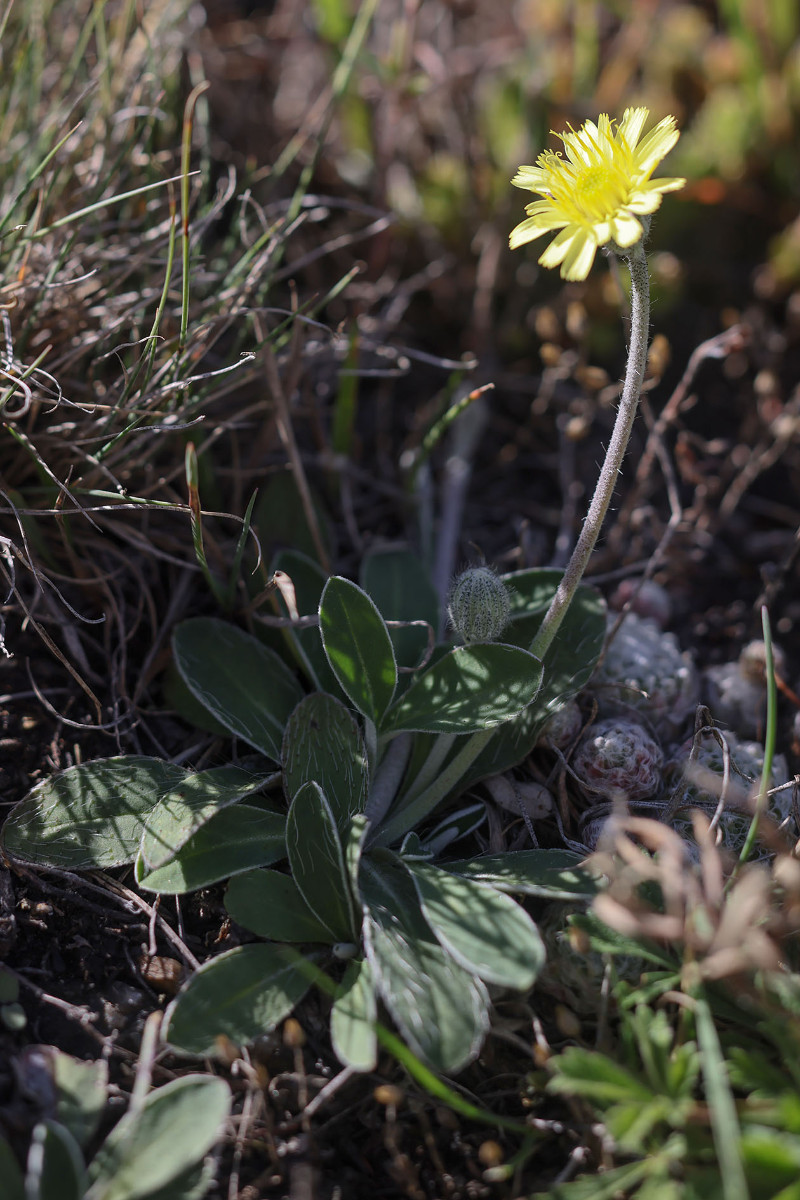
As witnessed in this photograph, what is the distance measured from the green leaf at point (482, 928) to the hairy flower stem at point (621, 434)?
15.3 inches

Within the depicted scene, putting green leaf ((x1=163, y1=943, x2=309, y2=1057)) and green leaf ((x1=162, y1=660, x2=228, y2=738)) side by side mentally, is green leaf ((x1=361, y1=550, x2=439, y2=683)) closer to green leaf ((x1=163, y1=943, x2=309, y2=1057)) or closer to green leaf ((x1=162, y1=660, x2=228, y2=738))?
green leaf ((x1=162, y1=660, x2=228, y2=738))

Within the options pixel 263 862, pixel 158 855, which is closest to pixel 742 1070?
pixel 263 862

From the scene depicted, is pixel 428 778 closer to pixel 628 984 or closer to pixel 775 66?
pixel 628 984

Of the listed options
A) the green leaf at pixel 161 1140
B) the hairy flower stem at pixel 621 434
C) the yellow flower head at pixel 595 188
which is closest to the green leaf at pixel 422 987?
the green leaf at pixel 161 1140

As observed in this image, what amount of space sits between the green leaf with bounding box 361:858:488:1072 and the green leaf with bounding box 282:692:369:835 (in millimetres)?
169

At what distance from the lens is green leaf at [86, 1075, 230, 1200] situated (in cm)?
112

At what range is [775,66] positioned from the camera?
2.44 meters

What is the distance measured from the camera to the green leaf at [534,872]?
132cm

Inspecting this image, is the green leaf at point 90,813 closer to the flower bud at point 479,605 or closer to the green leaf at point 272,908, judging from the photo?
the green leaf at point 272,908

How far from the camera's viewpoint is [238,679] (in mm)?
1677

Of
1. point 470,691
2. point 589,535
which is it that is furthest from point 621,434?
point 470,691

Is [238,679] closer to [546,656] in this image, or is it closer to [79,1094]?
[546,656]

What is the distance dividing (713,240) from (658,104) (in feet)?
1.23

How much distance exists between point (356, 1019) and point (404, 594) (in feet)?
2.69
